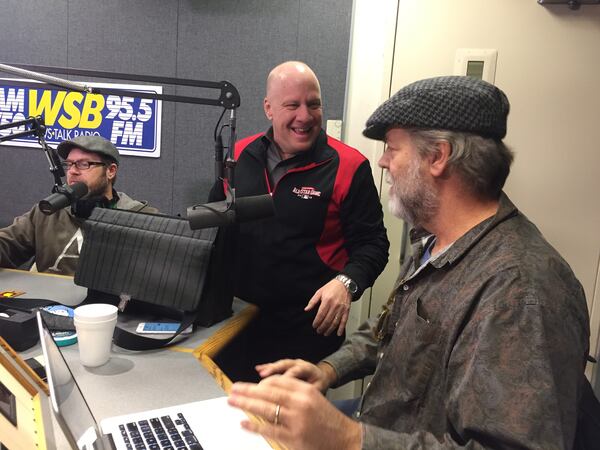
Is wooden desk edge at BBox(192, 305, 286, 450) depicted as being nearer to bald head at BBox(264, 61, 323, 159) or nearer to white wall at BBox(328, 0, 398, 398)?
bald head at BBox(264, 61, 323, 159)

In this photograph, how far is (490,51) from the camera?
1896mm

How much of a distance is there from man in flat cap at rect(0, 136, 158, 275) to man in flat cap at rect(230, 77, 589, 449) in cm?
130

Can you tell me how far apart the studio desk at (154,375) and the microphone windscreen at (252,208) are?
1.22 feet

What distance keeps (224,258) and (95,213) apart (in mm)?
453

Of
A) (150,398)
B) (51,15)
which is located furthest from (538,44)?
(51,15)

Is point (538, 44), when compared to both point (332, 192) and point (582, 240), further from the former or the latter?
point (332, 192)

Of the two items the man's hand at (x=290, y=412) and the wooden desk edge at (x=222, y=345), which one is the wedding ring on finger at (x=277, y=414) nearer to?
the man's hand at (x=290, y=412)

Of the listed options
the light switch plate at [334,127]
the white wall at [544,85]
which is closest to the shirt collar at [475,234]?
the white wall at [544,85]

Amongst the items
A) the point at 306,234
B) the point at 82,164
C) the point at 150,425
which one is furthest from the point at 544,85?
the point at 82,164

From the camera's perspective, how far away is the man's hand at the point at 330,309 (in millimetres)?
1400

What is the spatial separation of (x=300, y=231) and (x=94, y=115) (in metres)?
1.72

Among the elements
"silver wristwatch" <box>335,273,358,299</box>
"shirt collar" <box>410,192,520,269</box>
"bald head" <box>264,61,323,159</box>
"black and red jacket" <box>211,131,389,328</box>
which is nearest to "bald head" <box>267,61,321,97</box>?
"bald head" <box>264,61,323,159</box>

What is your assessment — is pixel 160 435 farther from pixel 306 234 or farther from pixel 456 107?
pixel 306 234

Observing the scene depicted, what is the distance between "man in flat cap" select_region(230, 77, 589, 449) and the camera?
0.76 metres
